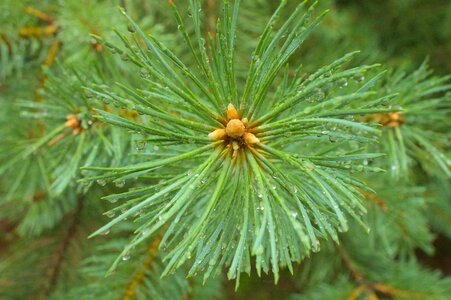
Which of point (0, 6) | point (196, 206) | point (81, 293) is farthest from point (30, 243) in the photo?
point (196, 206)

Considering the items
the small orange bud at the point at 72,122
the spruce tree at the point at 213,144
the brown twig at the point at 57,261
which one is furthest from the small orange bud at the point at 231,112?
the brown twig at the point at 57,261

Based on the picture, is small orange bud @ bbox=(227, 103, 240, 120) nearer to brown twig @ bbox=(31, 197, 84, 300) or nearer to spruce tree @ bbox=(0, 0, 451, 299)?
spruce tree @ bbox=(0, 0, 451, 299)

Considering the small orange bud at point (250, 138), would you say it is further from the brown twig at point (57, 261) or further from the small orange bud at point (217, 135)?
the brown twig at point (57, 261)

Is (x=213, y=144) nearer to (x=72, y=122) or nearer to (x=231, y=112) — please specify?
(x=231, y=112)

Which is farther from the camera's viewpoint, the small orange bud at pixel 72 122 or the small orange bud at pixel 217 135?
the small orange bud at pixel 72 122

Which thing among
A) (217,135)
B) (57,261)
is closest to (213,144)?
(217,135)

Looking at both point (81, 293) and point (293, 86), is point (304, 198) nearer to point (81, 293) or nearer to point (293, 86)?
point (293, 86)

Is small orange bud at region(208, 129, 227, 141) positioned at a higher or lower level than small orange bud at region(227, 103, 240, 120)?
lower

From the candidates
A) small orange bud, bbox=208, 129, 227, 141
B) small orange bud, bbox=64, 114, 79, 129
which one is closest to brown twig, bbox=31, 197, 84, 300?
small orange bud, bbox=64, 114, 79, 129
